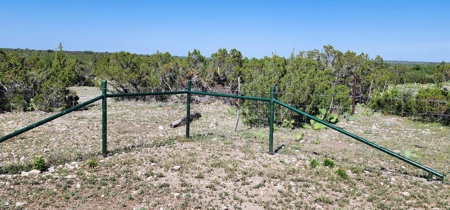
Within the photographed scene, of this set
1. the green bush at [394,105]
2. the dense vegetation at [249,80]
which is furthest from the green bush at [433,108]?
the green bush at [394,105]

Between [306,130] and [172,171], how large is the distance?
18.4 feet

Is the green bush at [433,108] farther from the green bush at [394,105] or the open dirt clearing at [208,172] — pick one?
the open dirt clearing at [208,172]

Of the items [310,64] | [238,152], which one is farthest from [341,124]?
[238,152]

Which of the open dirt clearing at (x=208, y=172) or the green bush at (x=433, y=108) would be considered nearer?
the open dirt clearing at (x=208, y=172)

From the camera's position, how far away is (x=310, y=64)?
14516 mm

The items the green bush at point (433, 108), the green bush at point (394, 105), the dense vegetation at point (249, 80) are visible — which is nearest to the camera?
the dense vegetation at point (249, 80)

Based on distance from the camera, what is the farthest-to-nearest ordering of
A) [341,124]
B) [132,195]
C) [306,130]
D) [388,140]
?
[341,124] → [306,130] → [388,140] → [132,195]

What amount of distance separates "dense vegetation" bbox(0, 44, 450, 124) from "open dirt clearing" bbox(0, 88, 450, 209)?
2.47 metres

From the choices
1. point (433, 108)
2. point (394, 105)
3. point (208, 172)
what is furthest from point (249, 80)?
point (208, 172)

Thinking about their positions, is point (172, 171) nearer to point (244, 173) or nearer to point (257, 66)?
point (244, 173)

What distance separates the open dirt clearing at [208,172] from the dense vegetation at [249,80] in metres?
2.47

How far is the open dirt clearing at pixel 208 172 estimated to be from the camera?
4883 millimetres

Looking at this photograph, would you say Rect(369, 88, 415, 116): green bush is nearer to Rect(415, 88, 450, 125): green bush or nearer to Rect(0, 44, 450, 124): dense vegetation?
Rect(0, 44, 450, 124): dense vegetation

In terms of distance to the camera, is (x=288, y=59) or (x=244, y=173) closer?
(x=244, y=173)
